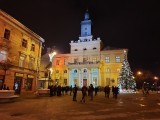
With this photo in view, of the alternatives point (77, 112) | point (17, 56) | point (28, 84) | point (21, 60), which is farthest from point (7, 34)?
point (77, 112)

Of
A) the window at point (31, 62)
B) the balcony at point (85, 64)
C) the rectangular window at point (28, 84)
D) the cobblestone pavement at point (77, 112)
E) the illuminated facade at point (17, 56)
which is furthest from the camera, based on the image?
the balcony at point (85, 64)

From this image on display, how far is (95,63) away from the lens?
2130 inches

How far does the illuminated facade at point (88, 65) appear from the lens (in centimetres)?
5484

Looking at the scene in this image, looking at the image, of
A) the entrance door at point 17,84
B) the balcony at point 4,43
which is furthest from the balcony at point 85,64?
the balcony at point 4,43

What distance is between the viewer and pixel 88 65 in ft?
182

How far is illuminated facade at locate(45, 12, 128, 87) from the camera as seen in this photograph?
54844mm

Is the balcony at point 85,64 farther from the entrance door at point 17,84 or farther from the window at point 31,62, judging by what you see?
the entrance door at point 17,84

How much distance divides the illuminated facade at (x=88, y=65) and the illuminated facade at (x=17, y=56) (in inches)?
1004

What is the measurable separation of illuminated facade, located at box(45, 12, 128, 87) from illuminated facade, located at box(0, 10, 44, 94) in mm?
25513

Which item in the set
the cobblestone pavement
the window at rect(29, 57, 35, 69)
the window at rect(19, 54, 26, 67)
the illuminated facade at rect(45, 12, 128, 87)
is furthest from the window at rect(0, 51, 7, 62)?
the illuminated facade at rect(45, 12, 128, 87)

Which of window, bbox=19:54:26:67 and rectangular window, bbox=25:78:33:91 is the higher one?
window, bbox=19:54:26:67

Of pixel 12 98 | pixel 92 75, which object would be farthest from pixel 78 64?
pixel 12 98

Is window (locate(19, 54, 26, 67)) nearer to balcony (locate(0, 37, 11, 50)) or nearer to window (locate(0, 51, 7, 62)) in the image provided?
balcony (locate(0, 37, 11, 50))

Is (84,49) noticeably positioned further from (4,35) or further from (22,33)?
(4,35)
